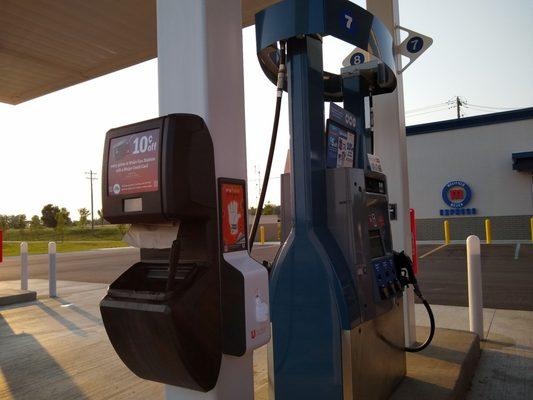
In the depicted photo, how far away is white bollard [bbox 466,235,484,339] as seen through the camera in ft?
17.1

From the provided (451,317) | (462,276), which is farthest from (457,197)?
(451,317)

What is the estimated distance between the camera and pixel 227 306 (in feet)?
6.23

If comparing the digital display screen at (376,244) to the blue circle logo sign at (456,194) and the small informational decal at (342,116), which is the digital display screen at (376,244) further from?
the blue circle logo sign at (456,194)

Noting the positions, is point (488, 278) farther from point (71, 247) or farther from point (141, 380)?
point (71, 247)

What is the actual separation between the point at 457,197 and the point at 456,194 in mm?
136

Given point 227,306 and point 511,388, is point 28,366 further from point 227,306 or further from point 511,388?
point 511,388

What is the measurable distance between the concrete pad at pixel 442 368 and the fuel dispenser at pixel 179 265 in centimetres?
185

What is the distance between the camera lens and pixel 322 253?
277cm

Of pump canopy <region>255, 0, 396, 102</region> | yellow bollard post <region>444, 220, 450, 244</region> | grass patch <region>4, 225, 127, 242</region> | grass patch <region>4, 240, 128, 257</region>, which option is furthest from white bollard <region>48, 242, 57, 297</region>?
grass patch <region>4, 225, 127, 242</region>

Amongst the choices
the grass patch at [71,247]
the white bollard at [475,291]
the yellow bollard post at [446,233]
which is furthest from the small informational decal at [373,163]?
the grass patch at [71,247]

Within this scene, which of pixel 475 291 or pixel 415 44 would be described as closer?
pixel 415 44

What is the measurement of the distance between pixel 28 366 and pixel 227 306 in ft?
13.0

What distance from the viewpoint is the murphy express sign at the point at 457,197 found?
19.1 m

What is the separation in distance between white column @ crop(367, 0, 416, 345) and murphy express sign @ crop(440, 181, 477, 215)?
16.0 meters
